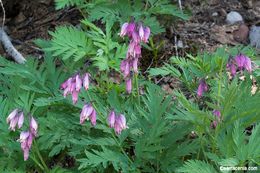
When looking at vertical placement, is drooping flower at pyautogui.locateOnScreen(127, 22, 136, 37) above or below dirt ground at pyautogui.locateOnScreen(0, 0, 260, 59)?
above

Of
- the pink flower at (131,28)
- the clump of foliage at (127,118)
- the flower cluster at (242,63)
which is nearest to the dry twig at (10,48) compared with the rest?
the clump of foliage at (127,118)

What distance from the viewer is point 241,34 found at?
199 inches

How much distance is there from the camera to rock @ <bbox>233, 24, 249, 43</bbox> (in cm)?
502

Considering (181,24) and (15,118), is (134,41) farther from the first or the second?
(181,24)

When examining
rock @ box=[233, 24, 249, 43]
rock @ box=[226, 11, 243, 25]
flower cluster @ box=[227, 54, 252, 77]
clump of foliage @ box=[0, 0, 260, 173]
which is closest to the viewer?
clump of foliage @ box=[0, 0, 260, 173]

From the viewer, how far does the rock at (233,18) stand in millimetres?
5221

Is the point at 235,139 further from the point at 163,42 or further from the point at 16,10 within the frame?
the point at 16,10

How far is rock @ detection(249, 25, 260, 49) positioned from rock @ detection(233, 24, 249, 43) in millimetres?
55

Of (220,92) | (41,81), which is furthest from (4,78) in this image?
(220,92)

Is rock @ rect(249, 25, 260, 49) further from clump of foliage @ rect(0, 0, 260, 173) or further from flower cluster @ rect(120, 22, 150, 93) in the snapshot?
flower cluster @ rect(120, 22, 150, 93)

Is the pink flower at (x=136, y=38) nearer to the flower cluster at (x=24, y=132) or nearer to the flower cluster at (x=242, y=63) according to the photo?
the flower cluster at (x=242, y=63)

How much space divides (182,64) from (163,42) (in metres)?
1.48

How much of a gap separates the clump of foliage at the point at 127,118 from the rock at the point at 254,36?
1.40 m

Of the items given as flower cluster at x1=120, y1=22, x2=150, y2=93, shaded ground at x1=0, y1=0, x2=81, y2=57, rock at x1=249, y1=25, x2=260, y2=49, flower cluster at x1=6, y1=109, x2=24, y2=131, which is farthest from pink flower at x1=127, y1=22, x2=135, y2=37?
shaded ground at x1=0, y1=0, x2=81, y2=57
